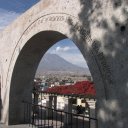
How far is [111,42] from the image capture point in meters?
5.10

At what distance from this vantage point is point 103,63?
5277 millimetres

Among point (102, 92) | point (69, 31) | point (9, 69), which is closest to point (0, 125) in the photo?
point (9, 69)

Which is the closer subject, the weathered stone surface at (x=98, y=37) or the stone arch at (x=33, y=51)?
the weathered stone surface at (x=98, y=37)

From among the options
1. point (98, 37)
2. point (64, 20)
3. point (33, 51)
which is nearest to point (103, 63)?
point (98, 37)

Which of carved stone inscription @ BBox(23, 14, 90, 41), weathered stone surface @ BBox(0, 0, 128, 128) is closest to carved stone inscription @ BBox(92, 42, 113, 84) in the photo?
weathered stone surface @ BBox(0, 0, 128, 128)

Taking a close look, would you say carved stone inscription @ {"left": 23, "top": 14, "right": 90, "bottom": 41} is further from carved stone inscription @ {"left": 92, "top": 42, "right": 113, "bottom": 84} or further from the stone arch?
carved stone inscription @ {"left": 92, "top": 42, "right": 113, "bottom": 84}

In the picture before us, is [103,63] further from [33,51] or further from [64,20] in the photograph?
[33,51]

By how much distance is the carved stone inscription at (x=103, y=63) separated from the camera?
A: 5.15 meters

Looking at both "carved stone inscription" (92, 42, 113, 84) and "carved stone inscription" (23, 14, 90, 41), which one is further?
"carved stone inscription" (23, 14, 90, 41)

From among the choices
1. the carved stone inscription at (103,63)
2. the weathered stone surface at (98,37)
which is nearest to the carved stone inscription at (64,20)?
the weathered stone surface at (98,37)

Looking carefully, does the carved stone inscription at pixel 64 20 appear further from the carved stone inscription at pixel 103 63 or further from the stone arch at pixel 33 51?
the carved stone inscription at pixel 103 63

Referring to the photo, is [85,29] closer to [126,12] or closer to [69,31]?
[69,31]

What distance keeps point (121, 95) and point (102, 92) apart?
0.46 meters

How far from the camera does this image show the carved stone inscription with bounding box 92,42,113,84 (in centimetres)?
515
